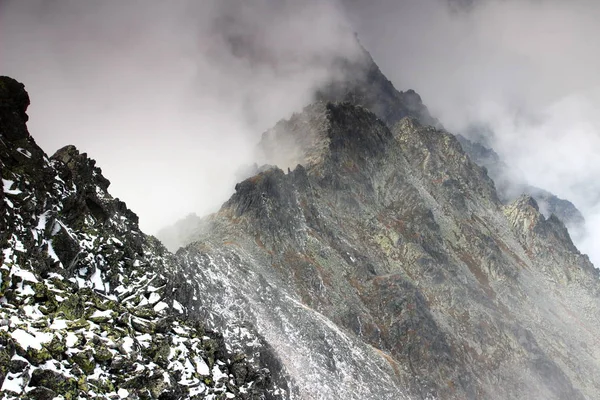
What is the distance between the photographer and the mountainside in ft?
69.9

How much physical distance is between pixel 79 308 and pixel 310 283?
61.7 meters

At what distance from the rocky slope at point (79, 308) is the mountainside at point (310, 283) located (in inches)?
4.2

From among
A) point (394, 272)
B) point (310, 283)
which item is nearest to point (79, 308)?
point (310, 283)

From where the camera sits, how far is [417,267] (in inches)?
4429

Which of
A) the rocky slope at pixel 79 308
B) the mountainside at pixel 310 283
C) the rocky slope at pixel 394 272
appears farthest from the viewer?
the rocky slope at pixel 394 272

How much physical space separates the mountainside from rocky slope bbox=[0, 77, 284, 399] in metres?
0.11

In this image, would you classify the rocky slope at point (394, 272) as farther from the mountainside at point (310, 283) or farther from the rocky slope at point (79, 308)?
the rocky slope at point (79, 308)

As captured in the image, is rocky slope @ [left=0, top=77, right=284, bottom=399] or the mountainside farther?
the mountainside

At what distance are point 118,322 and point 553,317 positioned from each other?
14521 cm

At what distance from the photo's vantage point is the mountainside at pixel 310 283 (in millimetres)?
21312

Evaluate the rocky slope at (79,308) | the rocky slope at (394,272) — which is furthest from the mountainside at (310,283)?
the rocky slope at (394,272)

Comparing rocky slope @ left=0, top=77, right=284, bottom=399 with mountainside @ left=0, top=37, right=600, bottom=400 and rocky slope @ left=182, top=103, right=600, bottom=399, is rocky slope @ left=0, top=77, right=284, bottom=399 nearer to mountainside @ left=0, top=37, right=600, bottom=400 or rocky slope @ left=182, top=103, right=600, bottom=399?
mountainside @ left=0, top=37, right=600, bottom=400

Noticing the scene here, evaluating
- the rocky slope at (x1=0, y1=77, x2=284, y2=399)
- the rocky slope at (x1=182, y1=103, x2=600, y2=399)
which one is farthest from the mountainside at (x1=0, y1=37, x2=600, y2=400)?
the rocky slope at (x1=182, y1=103, x2=600, y2=399)

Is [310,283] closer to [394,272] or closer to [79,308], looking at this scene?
Answer: [394,272]
